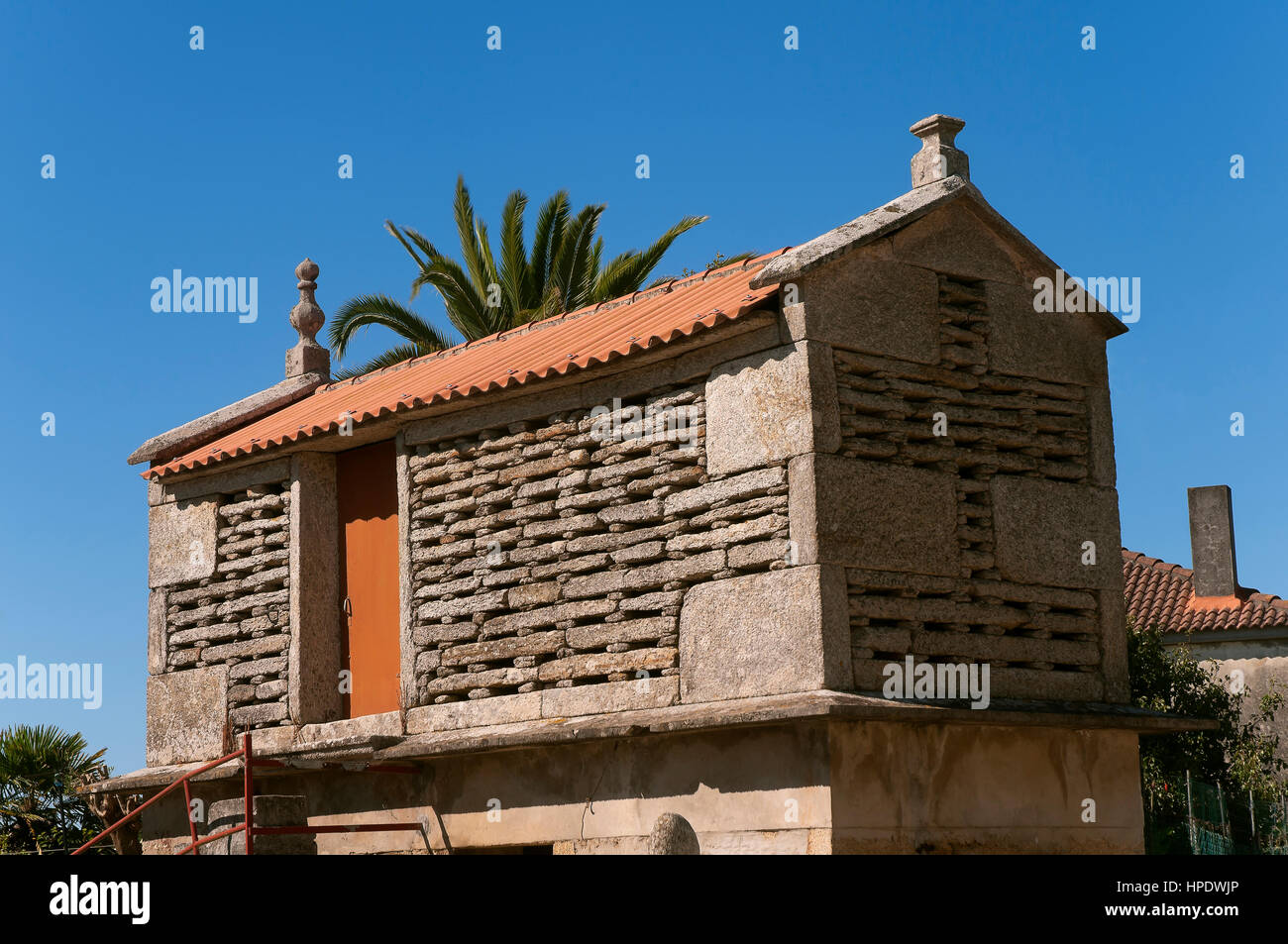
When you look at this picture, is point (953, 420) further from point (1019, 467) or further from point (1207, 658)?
point (1207, 658)

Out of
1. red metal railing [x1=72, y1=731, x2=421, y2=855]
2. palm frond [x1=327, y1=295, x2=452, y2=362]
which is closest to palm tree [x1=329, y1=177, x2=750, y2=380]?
palm frond [x1=327, y1=295, x2=452, y2=362]

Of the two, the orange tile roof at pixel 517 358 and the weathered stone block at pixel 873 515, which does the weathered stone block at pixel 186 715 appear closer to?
the orange tile roof at pixel 517 358

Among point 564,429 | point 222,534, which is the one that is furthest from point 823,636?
point 222,534

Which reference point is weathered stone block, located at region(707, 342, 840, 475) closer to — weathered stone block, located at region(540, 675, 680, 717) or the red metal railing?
weathered stone block, located at region(540, 675, 680, 717)

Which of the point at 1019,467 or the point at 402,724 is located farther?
the point at 402,724

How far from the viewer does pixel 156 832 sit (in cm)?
1177

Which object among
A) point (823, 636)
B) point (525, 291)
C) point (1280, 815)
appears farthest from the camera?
point (525, 291)

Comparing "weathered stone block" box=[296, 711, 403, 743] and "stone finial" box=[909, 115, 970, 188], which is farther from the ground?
"stone finial" box=[909, 115, 970, 188]

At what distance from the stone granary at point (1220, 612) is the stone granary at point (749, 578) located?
474 inches

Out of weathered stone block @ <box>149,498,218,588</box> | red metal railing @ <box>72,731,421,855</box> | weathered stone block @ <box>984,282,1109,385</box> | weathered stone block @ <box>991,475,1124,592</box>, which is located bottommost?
red metal railing @ <box>72,731,421,855</box>

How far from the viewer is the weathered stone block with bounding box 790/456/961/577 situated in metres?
8.24

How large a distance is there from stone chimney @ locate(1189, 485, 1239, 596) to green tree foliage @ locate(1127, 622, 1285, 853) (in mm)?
4856

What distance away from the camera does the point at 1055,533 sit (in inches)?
370
